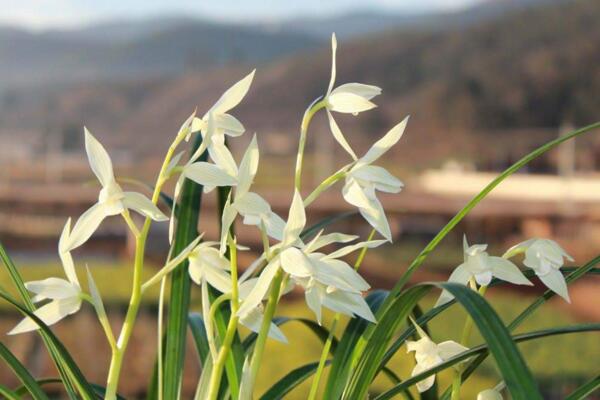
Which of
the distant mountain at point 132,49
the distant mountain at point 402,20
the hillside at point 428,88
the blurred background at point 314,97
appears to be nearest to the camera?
the blurred background at point 314,97

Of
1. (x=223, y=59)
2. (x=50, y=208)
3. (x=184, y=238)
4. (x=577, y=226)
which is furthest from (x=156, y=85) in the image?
(x=184, y=238)

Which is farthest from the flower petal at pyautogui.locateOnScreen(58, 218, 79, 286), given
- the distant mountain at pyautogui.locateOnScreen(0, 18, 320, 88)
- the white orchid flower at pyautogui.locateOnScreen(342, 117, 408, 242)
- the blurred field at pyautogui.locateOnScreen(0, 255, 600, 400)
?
the distant mountain at pyautogui.locateOnScreen(0, 18, 320, 88)

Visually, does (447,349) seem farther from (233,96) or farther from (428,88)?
(428,88)

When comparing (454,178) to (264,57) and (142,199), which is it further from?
(142,199)

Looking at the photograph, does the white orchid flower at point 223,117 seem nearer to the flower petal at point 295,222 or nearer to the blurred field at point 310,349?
the flower petal at point 295,222

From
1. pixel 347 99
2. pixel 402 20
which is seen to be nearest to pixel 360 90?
pixel 347 99

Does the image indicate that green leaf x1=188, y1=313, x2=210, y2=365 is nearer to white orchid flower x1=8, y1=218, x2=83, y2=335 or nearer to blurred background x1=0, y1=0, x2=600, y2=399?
white orchid flower x1=8, y1=218, x2=83, y2=335

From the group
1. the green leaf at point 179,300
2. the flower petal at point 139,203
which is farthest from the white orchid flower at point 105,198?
the green leaf at point 179,300
